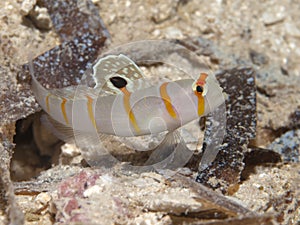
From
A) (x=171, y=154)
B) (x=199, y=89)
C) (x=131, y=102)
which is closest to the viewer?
(x=199, y=89)

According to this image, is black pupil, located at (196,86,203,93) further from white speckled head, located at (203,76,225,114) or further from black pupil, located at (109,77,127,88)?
black pupil, located at (109,77,127,88)

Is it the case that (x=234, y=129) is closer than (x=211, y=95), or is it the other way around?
(x=211, y=95)

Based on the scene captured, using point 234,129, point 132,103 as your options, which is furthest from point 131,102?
point 234,129

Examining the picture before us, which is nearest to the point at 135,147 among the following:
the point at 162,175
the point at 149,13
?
the point at 162,175

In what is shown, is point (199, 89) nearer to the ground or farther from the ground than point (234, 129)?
farther from the ground

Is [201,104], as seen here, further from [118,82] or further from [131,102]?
[118,82]

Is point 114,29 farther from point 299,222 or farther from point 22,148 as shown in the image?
point 299,222

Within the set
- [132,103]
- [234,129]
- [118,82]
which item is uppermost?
[118,82]

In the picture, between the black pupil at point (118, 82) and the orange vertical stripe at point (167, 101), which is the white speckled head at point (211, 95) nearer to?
the orange vertical stripe at point (167, 101)

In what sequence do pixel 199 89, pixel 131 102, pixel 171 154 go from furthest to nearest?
pixel 171 154, pixel 131 102, pixel 199 89
